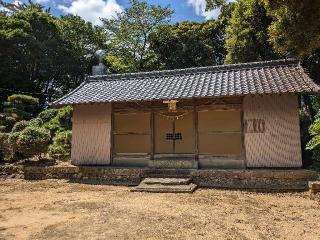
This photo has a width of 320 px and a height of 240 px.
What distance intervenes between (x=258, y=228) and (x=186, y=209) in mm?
2261

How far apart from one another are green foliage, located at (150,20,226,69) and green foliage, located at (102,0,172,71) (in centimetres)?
88

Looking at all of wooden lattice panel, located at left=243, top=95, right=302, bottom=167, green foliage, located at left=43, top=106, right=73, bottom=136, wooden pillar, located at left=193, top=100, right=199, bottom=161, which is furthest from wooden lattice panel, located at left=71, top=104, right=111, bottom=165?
green foliage, located at left=43, top=106, right=73, bottom=136

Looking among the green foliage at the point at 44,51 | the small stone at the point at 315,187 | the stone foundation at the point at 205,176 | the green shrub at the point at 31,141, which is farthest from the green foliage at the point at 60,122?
the small stone at the point at 315,187

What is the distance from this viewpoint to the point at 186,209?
881 centimetres

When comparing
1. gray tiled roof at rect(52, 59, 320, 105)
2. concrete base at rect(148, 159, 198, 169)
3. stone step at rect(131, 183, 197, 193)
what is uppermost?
gray tiled roof at rect(52, 59, 320, 105)

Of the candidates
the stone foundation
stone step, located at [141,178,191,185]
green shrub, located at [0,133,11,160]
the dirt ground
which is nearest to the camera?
the dirt ground

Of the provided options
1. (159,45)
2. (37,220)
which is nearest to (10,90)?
(159,45)

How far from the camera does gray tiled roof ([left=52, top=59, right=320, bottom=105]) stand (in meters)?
13.1

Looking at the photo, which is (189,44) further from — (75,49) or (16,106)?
(16,106)

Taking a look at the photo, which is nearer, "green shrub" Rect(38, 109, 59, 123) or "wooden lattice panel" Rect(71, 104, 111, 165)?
"wooden lattice panel" Rect(71, 104, 111, 165)

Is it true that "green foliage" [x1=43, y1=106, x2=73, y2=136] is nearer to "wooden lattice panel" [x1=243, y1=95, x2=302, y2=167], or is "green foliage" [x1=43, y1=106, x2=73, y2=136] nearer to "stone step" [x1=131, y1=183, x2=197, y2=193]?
"stone step" [x1=131, y1=183, x2=197, y2=193]

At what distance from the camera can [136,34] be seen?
33.2m

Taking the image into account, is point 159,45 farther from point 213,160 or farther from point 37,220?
point 37,220

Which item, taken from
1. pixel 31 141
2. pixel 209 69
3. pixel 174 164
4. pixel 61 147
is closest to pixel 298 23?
pixel 209 69
